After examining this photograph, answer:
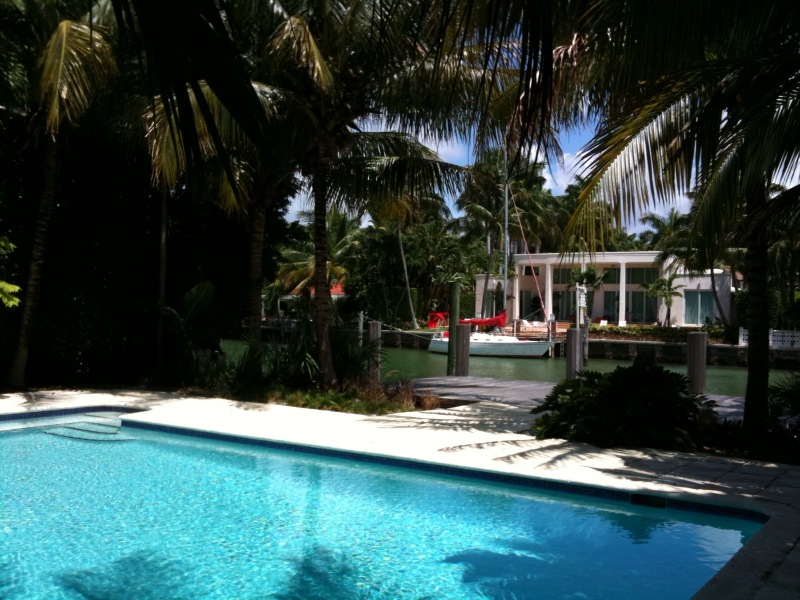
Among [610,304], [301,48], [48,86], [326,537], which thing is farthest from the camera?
[610,304]

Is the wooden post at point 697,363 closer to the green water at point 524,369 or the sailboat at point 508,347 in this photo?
the green water at point 524,369

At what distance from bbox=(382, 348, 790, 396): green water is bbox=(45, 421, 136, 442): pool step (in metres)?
12.4

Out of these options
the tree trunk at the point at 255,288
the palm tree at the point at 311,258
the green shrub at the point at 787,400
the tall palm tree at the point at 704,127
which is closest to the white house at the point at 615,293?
the palm tree at the point at 311,258

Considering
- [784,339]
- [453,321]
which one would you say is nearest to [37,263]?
[453,321]

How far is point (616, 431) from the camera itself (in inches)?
355

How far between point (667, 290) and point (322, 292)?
37.9m

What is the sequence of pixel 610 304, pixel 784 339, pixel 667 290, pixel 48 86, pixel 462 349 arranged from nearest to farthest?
pixel 48 86 < pixel 462 349 < pixel 784 339 < pixel 667 290 < pixel 610 304

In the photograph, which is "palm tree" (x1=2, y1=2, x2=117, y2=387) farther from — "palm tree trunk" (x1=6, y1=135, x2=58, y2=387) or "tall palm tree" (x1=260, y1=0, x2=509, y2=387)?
"tall palm tree" (x1=260, y1=0, x2=509, y2=387)

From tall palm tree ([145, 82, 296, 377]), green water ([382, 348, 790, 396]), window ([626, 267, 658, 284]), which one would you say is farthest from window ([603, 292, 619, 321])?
tall palm tree ([145, 82, 296, 377])

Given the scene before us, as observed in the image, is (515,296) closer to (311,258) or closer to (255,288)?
(311,258)

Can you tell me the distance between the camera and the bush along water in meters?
8.98

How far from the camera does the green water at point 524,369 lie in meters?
24.8

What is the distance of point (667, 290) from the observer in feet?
151

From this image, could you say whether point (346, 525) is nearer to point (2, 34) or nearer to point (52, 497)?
point (52, 497)
